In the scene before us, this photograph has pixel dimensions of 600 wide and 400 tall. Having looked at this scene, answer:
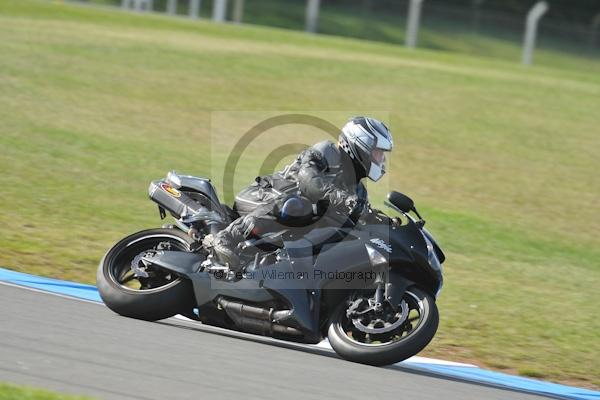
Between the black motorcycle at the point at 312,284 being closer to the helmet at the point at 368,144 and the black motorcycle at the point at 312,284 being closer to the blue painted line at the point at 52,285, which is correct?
the helmet at the point at 368,144

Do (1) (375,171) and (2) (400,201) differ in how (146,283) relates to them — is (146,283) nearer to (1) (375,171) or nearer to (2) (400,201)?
(1) (375,171)

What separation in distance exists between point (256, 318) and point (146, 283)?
3.11 ft

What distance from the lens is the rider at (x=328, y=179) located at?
697 centimetres

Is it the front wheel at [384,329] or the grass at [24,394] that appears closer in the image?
the grass at [24,394]

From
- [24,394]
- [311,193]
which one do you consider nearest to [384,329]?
[311,193]

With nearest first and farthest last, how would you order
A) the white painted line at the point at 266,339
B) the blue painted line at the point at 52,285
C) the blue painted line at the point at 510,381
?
1. the blue painted line at the point at 510,381
2. the white painted line at the point at 266,339
3. the blue painted line at the point at 52,285

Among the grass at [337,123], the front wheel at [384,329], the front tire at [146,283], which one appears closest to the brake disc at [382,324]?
the front wheel at [384,329]

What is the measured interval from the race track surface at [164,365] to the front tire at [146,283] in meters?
0.10

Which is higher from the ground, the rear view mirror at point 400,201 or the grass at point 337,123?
the rear view mirror at point 400,201

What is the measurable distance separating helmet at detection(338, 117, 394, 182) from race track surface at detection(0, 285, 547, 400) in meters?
1.31

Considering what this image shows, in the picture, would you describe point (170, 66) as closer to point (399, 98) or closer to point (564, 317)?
point (399, 98)

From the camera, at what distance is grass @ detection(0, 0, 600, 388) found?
31.7 ft

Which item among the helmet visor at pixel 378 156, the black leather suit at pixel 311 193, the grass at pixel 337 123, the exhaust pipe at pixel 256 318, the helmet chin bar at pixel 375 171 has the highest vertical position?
the helmet visor at pixel 378 156

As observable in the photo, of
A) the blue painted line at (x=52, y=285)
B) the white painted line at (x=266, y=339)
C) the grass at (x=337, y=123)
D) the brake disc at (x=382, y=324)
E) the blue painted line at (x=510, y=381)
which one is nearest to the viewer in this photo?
the brake disc at (x=382, y=324)
